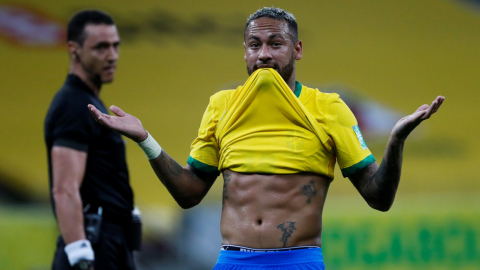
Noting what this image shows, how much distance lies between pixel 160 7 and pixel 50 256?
10.3 feet

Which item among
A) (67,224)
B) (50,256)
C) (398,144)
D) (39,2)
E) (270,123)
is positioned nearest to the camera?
(398,144)

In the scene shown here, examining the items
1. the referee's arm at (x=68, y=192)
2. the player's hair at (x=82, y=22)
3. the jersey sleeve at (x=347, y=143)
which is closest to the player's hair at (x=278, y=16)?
the jersey sleeve at (x=347, y=143)

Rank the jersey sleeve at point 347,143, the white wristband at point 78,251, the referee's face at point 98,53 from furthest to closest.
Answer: the referee's face at point 98,53
the white wristband at point 78,251
the jersey sleeve at point 347,143

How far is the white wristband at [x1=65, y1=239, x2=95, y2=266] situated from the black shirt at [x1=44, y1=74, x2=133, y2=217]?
0.26 metres

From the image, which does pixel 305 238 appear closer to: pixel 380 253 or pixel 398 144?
pixel 398 144

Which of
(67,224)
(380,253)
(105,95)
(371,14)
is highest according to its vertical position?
(371,14)

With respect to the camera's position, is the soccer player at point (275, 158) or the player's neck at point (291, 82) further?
the player's neck at point (291, 82)

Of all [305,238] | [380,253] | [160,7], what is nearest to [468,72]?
[380,253]

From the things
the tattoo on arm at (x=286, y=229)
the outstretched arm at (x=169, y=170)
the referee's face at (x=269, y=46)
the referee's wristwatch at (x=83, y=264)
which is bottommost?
the referee's wristwatch at (x=83, y=264)

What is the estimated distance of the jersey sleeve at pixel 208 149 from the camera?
2625 millimetres

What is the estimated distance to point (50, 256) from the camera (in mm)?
6277

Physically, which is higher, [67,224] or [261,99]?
[261,99]

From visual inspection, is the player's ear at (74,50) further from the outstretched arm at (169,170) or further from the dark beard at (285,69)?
the dark beard at (285,69)

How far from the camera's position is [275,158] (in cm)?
238
